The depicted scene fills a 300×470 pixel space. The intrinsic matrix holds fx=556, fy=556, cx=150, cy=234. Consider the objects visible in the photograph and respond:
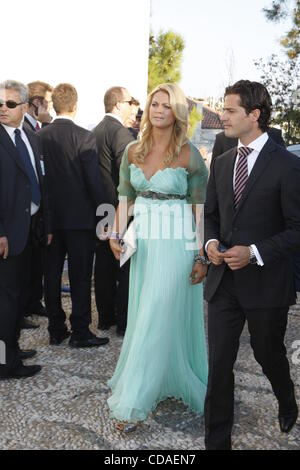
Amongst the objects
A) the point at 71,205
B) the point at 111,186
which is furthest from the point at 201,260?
→ the point at 111,186

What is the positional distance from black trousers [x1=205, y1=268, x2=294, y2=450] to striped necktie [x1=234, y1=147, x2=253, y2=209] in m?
0.39

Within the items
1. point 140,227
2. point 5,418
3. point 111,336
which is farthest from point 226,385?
point 111,336

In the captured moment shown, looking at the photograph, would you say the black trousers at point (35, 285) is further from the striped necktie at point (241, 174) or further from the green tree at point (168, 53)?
the green tree at point (168, 53)

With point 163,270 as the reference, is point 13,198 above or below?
above

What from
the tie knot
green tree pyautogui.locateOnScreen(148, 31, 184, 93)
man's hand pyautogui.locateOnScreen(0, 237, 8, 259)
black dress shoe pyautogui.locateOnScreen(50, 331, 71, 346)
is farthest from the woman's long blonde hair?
green tree pyautogui.locateOnScreen(148, 31, 184, 93)

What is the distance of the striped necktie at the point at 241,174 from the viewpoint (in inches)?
111

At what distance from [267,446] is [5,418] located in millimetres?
1550

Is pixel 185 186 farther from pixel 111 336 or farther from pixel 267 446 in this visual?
pixel 111 336

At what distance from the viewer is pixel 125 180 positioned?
3523 mm

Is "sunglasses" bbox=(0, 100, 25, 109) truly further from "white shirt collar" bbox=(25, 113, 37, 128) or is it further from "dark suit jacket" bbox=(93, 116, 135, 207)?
"white shirt collar" bbox=(25, 113, 37, 128)

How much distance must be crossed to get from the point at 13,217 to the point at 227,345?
185 cm

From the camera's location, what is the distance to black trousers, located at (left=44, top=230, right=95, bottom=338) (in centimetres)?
468

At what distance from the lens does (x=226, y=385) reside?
282 cm

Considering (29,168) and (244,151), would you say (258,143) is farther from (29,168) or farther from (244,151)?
(29,168)
